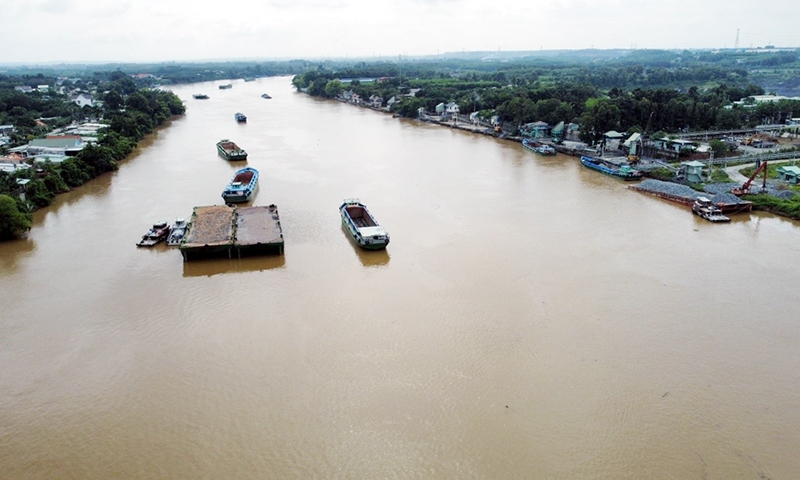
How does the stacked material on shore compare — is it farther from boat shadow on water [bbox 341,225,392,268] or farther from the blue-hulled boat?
boat shadow on water [bbox 341,225,392,268]

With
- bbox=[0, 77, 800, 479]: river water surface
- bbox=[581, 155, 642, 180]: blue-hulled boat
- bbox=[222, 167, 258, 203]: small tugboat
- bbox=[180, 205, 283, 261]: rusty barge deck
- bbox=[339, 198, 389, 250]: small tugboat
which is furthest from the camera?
bbox=[581, 155, 642, 180]: blue-hulled boat

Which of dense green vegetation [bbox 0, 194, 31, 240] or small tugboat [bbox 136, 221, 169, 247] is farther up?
dense green vegetation [bbox 0, 194, 31, 240]

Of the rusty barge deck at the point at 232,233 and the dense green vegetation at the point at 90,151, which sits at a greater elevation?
the dense green vegetation at the point at 90,151

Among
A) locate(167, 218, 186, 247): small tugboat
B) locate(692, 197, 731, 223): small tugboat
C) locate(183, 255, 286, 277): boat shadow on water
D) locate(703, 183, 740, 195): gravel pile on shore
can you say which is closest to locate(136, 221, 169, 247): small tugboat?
locate(167, 218, 186, 247): small tugboat

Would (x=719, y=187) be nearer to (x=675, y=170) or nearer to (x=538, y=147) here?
(x=675, y=170)

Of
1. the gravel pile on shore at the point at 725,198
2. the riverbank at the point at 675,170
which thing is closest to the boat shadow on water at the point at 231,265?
the gravel pile on shore at the point at 725,198

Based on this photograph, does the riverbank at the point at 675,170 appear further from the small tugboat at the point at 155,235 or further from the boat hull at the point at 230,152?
the small tugboat at the point at 155,235

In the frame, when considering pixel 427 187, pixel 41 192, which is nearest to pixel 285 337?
pixel 427 187
